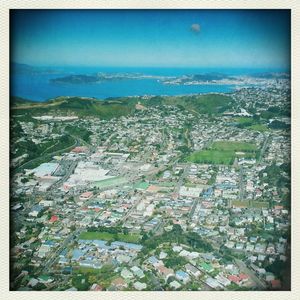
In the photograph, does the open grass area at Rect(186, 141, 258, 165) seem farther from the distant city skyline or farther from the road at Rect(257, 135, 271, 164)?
the distant city skyline

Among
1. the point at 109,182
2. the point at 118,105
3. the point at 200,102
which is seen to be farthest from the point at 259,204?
the point at 118,105

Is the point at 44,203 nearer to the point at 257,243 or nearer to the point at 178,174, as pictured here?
the point at 178,174

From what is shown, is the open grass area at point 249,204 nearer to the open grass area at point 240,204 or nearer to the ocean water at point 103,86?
the open grass area at point 240,204

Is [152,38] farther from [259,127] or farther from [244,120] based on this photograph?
[259,127]

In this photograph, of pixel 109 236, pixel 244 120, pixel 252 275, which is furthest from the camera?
pixel 244 120

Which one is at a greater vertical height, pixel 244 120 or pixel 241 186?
pixel 244 120

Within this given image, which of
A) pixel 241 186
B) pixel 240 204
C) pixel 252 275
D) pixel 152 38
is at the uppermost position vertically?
pixel 152 38

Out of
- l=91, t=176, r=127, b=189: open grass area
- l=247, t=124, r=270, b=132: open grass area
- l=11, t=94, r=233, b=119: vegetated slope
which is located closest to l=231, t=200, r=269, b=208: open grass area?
l=247, t=124, r=270, b=132: open grass area
